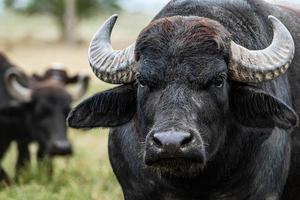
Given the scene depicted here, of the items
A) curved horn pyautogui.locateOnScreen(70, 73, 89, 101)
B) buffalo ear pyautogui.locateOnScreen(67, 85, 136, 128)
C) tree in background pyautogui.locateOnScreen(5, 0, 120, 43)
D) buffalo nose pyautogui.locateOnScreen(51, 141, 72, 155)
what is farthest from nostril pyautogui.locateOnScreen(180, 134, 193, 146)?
tree in background pyautogui.locateOnScreen(5, 0, 120, 43)

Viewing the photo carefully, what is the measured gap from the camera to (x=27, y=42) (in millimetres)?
41312

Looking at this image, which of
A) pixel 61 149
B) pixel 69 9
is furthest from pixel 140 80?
pixel 69 9

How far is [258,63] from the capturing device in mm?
5355

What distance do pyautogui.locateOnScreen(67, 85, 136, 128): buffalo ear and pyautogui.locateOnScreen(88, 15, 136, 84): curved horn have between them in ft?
0.42

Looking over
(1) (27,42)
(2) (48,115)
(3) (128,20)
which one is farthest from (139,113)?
(3) (128,20)

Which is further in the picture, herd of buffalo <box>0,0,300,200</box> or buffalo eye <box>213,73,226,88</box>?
buffalo eye <box>213,73,226,88</box>

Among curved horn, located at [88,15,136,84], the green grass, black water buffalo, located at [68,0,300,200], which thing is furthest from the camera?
the green grass

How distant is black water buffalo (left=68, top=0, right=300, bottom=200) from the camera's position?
16.5ft

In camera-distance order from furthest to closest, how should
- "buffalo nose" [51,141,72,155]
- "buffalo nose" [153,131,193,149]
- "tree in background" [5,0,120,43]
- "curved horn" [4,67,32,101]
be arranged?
"tree in background" [5,0,120,43] < "curved horn" [4,67,32,101] < "buffalo nose" [51,141,72,155] < "buffalo nose" [153,131,193,149]

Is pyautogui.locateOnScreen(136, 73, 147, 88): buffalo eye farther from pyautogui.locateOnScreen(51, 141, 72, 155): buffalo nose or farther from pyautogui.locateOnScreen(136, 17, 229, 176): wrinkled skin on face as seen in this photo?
pyautogui.locateOnScreen(51, 141, 72, 155): buffalo nose

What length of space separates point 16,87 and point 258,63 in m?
7.20

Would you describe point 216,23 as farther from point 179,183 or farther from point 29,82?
point 29,82

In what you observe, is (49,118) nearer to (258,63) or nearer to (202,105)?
(258,63)

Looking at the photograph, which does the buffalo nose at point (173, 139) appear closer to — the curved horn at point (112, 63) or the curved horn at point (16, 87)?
the curved horn at point (112, 63)
